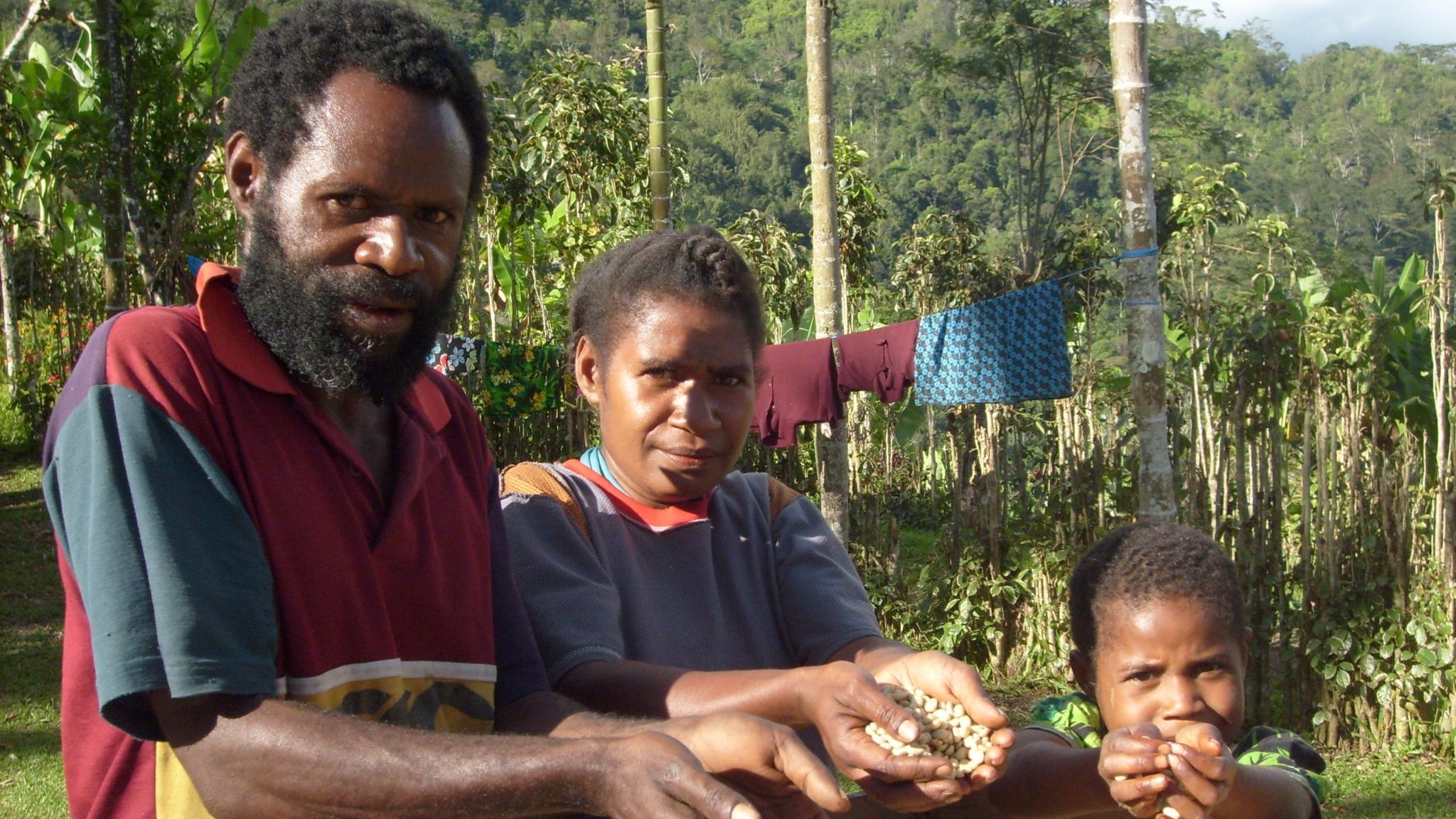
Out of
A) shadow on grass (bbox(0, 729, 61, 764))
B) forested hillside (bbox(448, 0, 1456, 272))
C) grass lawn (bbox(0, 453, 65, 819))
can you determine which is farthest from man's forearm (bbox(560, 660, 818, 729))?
forested hillside (bbox(448, 0, 1456, 272))

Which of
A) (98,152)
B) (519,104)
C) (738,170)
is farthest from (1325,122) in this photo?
(98,152)

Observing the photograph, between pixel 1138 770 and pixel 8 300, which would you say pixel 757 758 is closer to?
pixel 1138 770

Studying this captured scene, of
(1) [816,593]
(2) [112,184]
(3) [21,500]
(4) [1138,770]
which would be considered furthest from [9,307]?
(4) [1138,770]

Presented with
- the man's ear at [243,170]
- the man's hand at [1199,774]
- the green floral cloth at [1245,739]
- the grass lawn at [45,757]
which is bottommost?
the grass lawn at [45,757]

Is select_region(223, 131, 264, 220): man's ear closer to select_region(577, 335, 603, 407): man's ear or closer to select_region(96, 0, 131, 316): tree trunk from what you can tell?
select_region(577, 335, 603, 407): man's ear

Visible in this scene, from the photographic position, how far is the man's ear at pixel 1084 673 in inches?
93.4

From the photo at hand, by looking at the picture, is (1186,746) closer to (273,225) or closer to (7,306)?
(273,225)

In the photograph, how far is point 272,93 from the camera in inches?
60.2

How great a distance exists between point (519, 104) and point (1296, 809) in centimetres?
836

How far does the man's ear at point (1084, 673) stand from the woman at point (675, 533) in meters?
0.59

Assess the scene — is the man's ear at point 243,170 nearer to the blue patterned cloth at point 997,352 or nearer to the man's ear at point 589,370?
the man's ear at point 589,370

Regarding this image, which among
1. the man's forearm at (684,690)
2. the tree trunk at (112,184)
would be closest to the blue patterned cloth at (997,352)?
the tree trunk at (112,184)

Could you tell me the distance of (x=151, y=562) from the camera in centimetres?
129

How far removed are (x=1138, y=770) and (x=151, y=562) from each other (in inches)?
51.9
